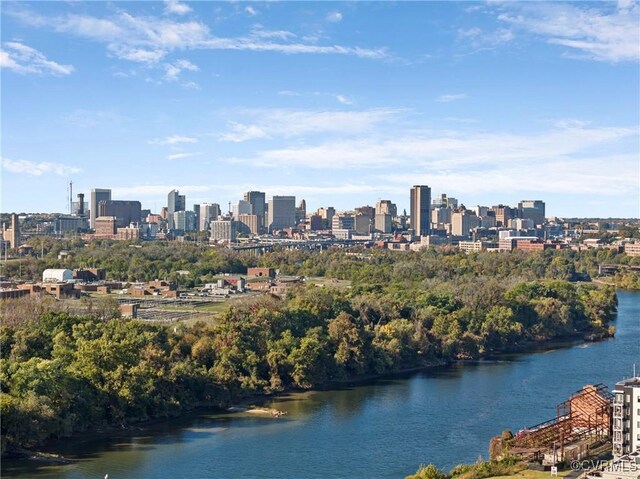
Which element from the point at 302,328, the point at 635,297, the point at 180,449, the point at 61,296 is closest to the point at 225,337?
the point at 302,328

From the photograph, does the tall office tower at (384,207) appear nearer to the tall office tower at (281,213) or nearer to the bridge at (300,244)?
the tall office tower at (281,213)

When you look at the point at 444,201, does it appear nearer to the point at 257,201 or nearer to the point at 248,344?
the point at 257,201

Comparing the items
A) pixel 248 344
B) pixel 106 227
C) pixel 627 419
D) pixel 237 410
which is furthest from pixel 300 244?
pixel 627 419

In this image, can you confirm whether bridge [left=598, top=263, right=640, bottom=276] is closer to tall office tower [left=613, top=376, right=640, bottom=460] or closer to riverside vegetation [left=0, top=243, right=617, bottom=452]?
riverside vegetation [left=0, top=243, right=617, bottom=452]

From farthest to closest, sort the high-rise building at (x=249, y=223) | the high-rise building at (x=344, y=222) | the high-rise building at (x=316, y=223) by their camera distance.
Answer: the high-rise building at (x=316, y=223) < the high-rise building at (x=249, y=223) < the high-rise building at (x=344, y=222)

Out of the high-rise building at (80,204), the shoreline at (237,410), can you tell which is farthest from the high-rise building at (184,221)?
the shoreline at (237,410)

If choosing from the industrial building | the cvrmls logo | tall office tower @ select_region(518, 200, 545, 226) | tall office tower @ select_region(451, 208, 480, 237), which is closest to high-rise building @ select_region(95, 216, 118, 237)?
tall office tower @ select_region(451, 208, 480, 237)

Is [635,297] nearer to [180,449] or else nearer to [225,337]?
[225,337]
